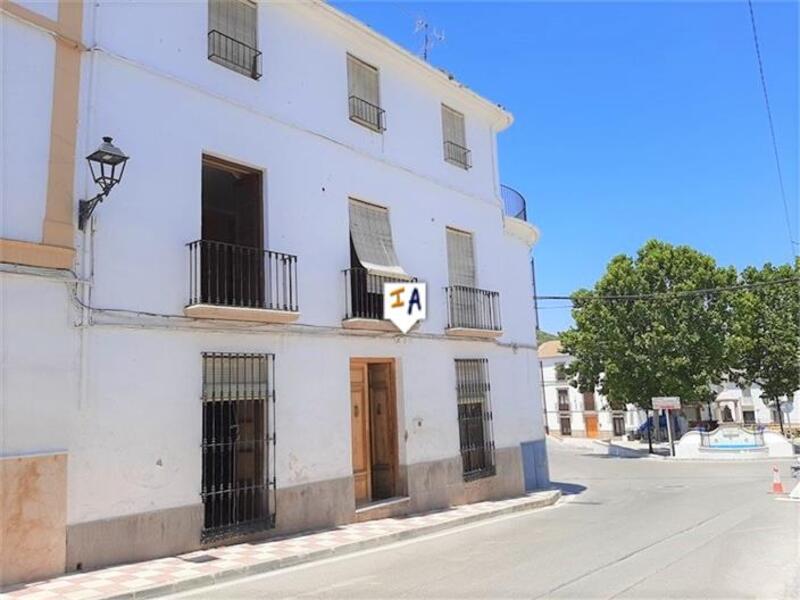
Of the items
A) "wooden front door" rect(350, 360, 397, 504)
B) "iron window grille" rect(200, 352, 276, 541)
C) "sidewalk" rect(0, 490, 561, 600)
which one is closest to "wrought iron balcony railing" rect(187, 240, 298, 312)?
"iron window grille" rect(200, 352, 276, 541)

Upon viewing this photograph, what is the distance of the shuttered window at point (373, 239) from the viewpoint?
36.4ft

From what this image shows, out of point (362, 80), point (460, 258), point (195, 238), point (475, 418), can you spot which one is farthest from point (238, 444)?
point (362, 80)

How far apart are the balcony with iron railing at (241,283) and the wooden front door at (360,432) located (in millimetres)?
2371

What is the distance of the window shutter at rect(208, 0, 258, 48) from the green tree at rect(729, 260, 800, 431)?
26.9m

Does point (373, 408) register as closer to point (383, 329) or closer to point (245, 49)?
point (383, 329)

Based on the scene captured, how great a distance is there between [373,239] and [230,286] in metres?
3.13

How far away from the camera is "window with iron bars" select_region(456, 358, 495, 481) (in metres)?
12.9

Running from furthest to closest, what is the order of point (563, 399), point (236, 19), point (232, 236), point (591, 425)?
point (563, 399) → point (591, 425) → point (232, 236) → point (236, 19)

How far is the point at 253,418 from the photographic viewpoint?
9305 millimetres

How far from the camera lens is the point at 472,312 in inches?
529

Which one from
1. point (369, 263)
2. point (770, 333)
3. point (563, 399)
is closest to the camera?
point (369, 263)

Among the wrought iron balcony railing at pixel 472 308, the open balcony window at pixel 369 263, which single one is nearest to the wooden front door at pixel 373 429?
the open balcony window at pixel 369 263

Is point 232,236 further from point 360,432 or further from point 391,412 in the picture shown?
point 391,412

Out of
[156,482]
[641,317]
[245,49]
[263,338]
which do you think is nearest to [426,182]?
[245,49]
